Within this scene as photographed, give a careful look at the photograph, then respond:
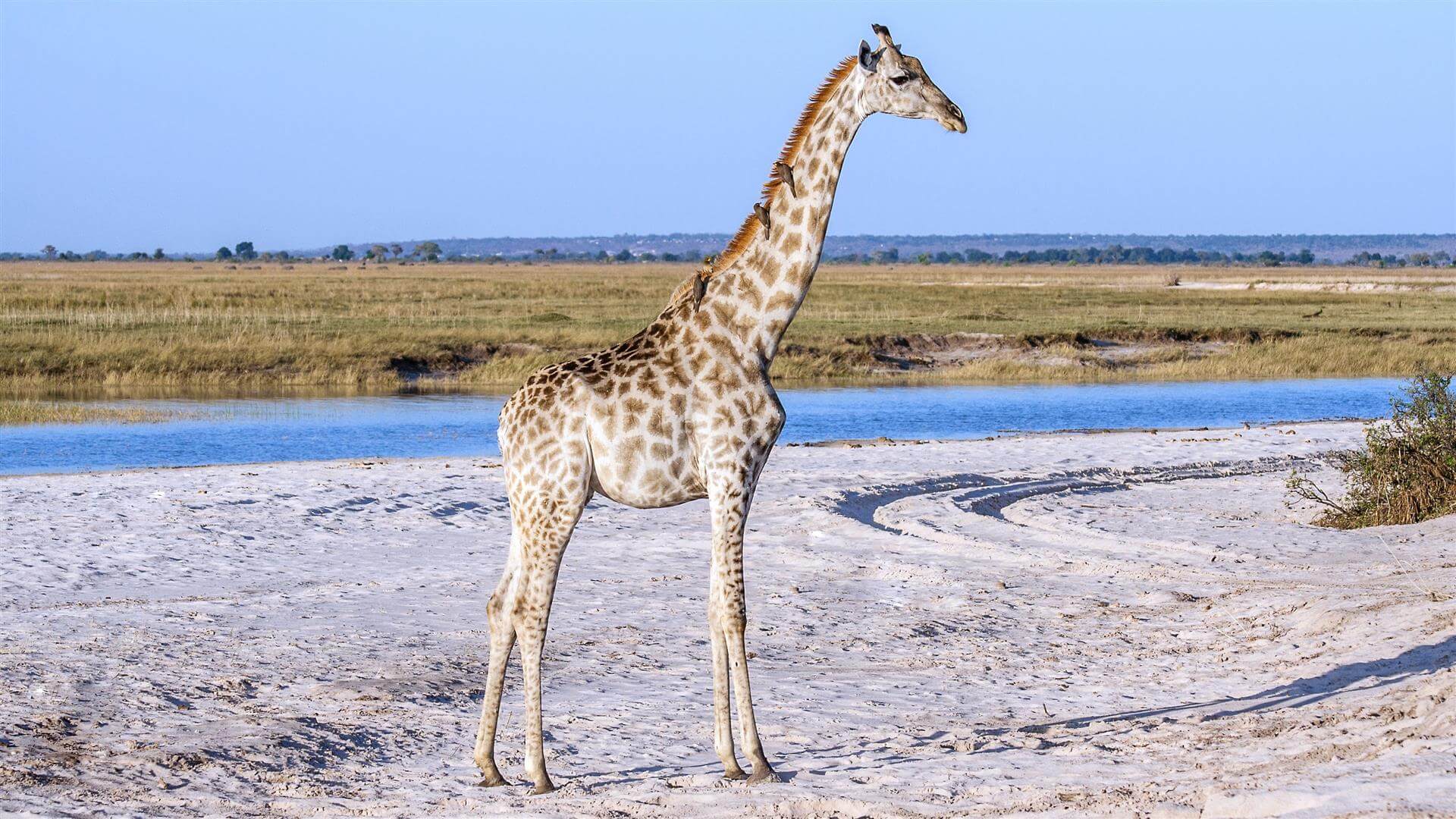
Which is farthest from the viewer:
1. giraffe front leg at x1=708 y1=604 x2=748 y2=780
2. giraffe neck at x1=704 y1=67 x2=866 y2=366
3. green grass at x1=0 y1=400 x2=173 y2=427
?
green grass at x1=0 y1=400 x2=173 y2=427

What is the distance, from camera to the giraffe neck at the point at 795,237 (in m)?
6.88

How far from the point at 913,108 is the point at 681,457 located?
179cm

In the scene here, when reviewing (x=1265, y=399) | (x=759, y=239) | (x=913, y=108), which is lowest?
(x=1265, y=399)

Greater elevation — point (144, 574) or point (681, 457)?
point (681, 457)

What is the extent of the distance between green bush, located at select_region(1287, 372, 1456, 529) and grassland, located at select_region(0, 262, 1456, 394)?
21.2 meters

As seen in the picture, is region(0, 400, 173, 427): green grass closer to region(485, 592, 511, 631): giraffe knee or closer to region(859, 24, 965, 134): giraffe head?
region(485, 592, 511, 631): giraffe knee

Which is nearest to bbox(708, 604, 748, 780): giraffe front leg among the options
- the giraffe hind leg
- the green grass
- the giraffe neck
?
the giraffe hind leg

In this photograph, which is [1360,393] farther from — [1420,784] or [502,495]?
[1420,784]

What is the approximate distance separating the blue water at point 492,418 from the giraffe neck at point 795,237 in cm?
1461

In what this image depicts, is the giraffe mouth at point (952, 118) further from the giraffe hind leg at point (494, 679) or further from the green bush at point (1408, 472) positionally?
the green bush at point (1408, 472)

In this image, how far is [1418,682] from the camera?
772 centimetres

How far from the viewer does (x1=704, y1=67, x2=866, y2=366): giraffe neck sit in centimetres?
688

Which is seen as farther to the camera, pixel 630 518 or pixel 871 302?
pixel 871 302

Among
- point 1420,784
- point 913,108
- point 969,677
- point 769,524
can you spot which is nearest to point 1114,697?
point 969,677
